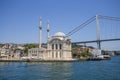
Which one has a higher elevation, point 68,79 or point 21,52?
point 21,52

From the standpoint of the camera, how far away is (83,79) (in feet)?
61.2

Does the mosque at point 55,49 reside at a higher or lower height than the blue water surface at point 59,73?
higher

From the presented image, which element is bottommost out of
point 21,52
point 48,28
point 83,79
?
point 83,79

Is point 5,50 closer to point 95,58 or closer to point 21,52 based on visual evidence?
point 21,52

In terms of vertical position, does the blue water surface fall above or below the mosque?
below

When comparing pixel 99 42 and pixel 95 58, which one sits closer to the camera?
pixel 99 42

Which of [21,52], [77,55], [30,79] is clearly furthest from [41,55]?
[30,79]

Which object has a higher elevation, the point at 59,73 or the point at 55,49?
the point at 55,49

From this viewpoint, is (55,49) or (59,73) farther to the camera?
(55,49)

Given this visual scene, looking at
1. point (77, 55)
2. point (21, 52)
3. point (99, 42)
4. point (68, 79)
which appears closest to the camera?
point (68, 79)

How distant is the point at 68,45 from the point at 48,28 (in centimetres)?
732

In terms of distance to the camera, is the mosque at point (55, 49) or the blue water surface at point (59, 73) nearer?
the blue water surface at point (59, 73)

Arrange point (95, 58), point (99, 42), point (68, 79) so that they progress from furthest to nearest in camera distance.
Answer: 1. point (95, 58)
2. point (99, 42)
3. point (68, 79)

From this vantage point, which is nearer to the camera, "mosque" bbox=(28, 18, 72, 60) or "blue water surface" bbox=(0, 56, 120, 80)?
"blue water surface" bbox=(0, 56, 120, 80)
